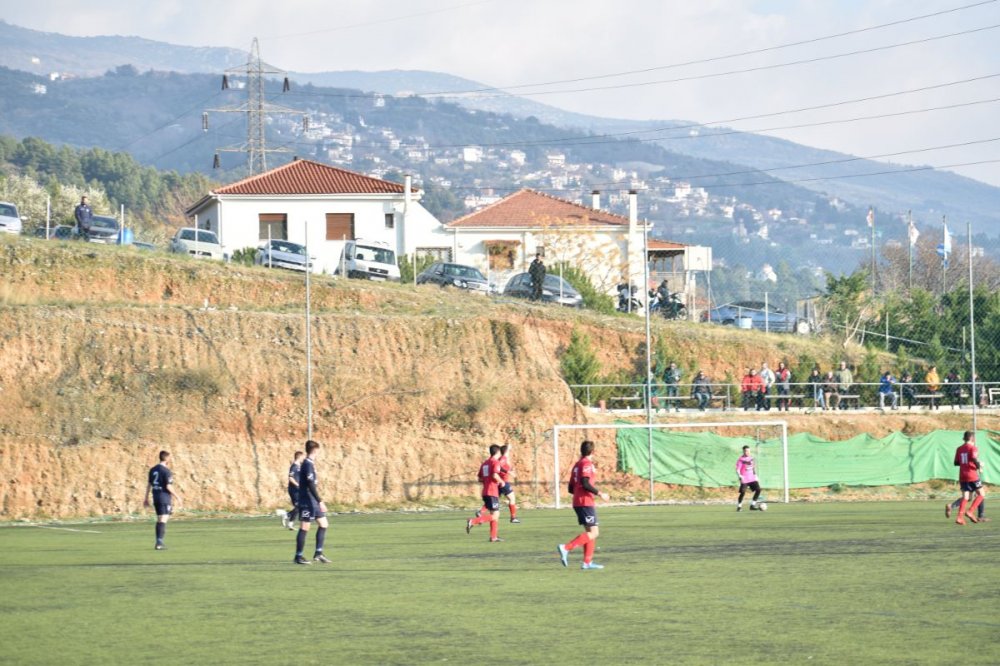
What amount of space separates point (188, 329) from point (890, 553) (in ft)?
91.2

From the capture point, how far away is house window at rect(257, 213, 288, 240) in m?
72.9

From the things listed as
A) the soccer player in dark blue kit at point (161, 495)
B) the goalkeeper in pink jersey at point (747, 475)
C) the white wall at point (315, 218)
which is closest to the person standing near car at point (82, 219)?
the white wall at point (315, 218)

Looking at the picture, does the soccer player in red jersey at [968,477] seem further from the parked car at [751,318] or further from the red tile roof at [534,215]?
the red tile roof at [534,215]

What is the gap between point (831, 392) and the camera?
1945 inches

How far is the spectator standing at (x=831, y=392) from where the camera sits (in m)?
48.9

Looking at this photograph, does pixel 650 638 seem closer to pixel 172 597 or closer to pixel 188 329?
pixel 172 597

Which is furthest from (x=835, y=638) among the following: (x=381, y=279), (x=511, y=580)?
(x=381, y=279)

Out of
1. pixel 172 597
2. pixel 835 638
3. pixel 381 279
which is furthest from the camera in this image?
pixel 381 279

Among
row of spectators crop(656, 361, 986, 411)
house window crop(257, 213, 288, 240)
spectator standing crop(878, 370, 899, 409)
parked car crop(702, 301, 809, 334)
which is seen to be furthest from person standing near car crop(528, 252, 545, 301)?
house window crop(257, 213, 288, 240)

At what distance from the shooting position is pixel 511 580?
61.9 ft

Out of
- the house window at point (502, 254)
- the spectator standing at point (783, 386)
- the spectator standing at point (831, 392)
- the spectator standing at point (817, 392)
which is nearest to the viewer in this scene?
the spectator standing at point (783, 386)

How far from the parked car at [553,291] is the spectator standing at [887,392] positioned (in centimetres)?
1261

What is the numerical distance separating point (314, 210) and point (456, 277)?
61.2ft

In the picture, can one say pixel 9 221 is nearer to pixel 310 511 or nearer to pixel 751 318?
pixel 751 318
